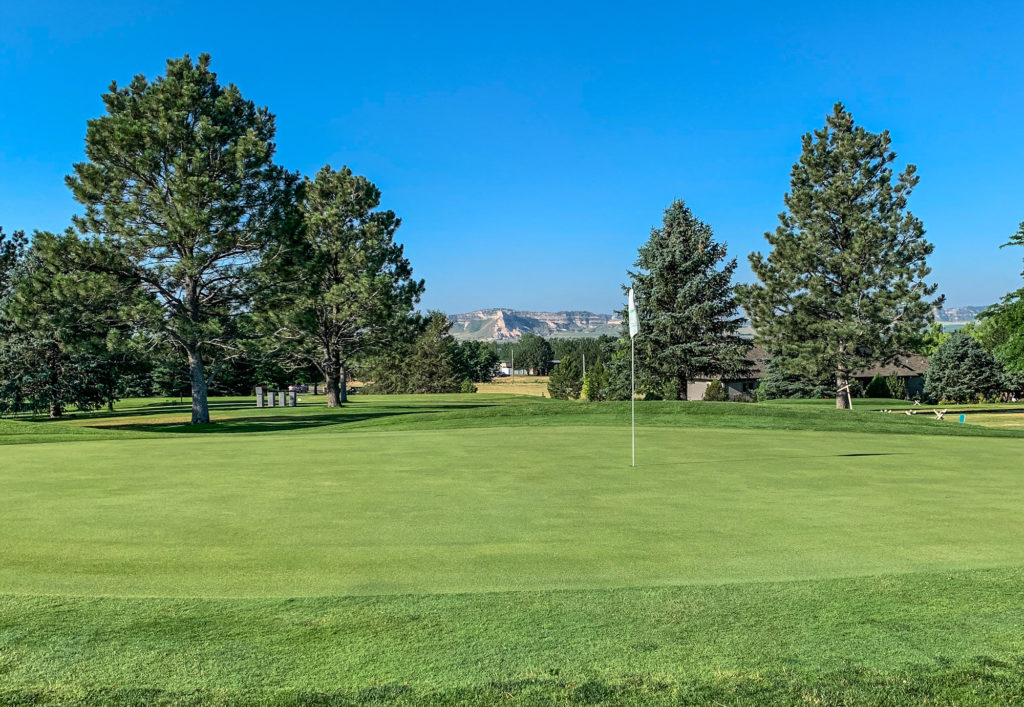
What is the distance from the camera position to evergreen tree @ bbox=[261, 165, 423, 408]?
44.8 m

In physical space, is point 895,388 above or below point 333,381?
below

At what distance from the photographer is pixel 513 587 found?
4.97 metres

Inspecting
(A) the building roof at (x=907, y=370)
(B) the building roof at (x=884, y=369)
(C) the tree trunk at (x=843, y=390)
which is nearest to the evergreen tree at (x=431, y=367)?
(B) the building roof at (x=884, y=369)

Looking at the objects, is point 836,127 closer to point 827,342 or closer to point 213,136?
point 827,342

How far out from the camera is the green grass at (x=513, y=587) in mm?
3596

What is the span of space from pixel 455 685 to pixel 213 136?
30984 millimetres

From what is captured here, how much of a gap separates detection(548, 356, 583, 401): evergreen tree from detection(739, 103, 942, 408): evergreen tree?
105 feet

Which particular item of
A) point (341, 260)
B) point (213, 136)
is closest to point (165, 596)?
point (213, 136)

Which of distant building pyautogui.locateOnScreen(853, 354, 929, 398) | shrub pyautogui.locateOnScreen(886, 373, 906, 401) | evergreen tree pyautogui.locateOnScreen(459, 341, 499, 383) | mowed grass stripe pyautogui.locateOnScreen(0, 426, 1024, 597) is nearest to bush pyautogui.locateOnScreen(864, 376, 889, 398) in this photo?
shrub pyautogui.locateOnScreen(886, 373, 906, 401)

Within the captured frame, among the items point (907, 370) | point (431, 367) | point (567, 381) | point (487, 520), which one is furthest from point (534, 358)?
point (487, 520)

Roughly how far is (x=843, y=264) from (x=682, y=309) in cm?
1035

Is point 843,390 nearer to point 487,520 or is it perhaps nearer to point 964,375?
point 964,375

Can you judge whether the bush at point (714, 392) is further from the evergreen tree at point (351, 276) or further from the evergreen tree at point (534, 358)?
the evergreen tree at point (534, 358)

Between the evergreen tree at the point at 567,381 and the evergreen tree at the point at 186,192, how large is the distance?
4925cm
